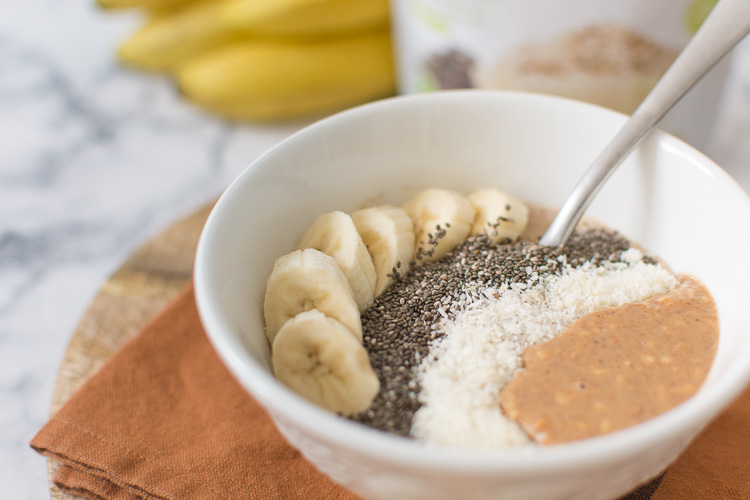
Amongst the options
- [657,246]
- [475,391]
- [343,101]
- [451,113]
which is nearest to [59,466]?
[475,391]

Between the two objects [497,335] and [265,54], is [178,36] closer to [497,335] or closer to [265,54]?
[265,54]

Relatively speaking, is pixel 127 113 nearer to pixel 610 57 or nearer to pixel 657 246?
pixel 610 57

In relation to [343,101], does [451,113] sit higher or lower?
higher

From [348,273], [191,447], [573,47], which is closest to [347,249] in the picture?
[348,273]

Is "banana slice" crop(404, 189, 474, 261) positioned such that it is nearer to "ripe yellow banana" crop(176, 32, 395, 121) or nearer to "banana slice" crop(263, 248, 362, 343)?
"banana slice" crop(263, 248, 362, 343)

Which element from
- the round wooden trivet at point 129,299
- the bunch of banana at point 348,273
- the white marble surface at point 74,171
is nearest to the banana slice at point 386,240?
the bunch of banana at point 348,273

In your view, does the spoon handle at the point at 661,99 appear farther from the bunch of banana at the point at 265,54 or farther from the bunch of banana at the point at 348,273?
the bunch of banana at the point at 265,54
